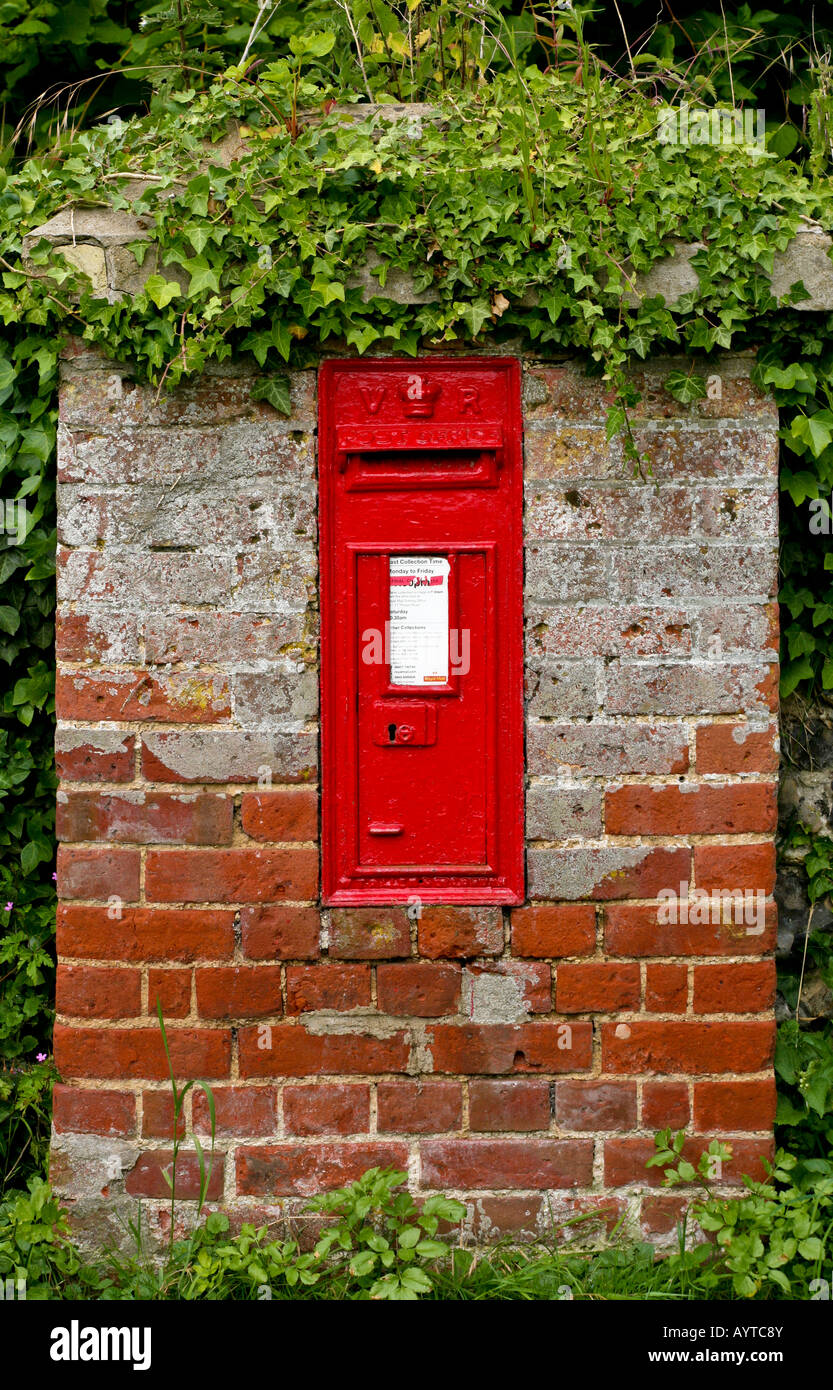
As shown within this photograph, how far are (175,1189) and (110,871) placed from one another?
28.7 inches

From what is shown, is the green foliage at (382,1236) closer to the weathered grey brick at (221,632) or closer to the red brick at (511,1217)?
the red brick at (511,1217)

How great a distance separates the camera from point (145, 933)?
2352 mm

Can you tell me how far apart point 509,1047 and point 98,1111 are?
942mm

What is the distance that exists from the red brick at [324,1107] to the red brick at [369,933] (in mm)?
302

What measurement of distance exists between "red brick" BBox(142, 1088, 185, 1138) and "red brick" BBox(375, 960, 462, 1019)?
52cm

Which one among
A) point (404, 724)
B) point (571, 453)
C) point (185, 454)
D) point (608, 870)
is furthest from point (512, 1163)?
point (185, 454)

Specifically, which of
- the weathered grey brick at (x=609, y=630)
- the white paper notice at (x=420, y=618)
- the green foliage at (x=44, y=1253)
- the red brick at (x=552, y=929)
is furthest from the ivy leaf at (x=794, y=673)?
the green foliage at (x=44, y=1253)

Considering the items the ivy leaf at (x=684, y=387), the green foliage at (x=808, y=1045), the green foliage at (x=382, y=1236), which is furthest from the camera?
the green foliage at (x=808, y=1045)

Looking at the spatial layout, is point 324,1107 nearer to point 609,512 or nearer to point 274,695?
point 274,695

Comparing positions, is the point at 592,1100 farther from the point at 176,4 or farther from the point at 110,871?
the point at 176,4

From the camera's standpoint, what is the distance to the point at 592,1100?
234 centimetres

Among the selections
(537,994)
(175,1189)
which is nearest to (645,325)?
(537,994)

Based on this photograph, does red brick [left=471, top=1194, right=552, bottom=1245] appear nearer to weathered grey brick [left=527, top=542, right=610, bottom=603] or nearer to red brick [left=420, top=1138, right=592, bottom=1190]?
red brick [left=420, top=1138, right=592, bottom=1190]

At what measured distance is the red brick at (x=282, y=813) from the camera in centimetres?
233
